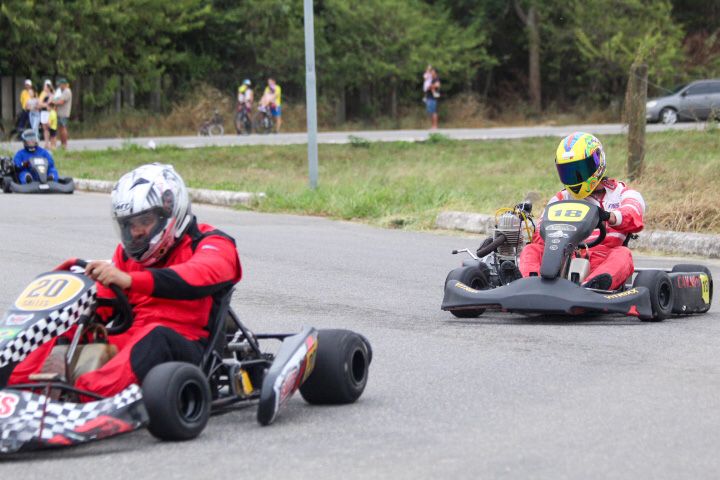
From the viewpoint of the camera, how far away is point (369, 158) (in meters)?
27.2

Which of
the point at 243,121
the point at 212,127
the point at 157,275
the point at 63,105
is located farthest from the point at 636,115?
the point at 243,121

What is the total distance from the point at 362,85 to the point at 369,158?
20.5m

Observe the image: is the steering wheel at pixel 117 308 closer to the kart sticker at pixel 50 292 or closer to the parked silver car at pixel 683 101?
the kart sticker at pixel 50 292

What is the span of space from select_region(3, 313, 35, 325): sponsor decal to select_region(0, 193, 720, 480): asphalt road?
0.55m

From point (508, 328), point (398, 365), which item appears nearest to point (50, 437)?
point (398, 365)

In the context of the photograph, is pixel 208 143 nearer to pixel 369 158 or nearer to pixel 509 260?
pixel 369 158

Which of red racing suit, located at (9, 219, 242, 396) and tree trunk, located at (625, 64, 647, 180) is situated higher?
tree trunk, located at (625, 64, 647, 180)

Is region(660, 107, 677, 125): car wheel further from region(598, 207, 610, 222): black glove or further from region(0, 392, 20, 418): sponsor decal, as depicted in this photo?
region(0, 392, 20, 418): sponsor decal

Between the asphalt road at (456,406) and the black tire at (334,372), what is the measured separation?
8 cm

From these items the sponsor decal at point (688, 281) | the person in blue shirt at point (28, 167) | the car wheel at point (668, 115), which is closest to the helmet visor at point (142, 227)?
the sponsor decal at point (688, 281)

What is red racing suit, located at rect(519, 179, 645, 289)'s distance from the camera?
28.7 ft

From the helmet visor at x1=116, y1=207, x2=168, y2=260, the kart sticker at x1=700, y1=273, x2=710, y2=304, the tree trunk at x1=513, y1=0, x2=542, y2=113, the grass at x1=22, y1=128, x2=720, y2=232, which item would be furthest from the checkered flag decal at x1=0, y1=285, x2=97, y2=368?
the tree trunk at x1=513, y1=0, x2=542, y2=113

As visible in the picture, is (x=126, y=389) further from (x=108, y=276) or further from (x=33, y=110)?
(x=33, y=110)

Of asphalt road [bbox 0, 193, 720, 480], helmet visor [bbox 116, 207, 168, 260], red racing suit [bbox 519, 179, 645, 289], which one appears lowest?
asphalt road [bbox 0, 193, 720, 480]
